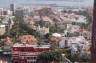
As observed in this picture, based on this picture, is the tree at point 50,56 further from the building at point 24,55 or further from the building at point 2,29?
the building at point 2,29

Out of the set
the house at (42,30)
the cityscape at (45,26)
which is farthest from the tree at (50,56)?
the house at (42,30)

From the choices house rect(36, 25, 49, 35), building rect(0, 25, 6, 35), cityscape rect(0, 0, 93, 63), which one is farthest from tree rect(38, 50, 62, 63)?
building rect(0, 25, 6, 35)

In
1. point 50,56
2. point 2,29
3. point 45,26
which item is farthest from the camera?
point 45,26

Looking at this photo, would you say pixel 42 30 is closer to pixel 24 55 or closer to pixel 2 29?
pixel 2 29

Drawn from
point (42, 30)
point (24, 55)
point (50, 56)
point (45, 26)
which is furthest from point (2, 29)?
point (50, 56)

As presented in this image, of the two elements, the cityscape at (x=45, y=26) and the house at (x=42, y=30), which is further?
the house at (x=42, y=30)

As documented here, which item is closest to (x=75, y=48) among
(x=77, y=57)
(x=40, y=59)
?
(x=77, y=57)

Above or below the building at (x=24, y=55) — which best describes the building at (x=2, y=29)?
above

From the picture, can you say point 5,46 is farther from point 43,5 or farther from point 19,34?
point 43,5

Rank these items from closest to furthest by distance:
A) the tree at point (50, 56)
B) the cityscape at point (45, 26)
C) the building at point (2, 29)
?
1. the tree at point (50, 56)
2. the cityscape at point (45, 26)
3. the building at point (2, 29)
